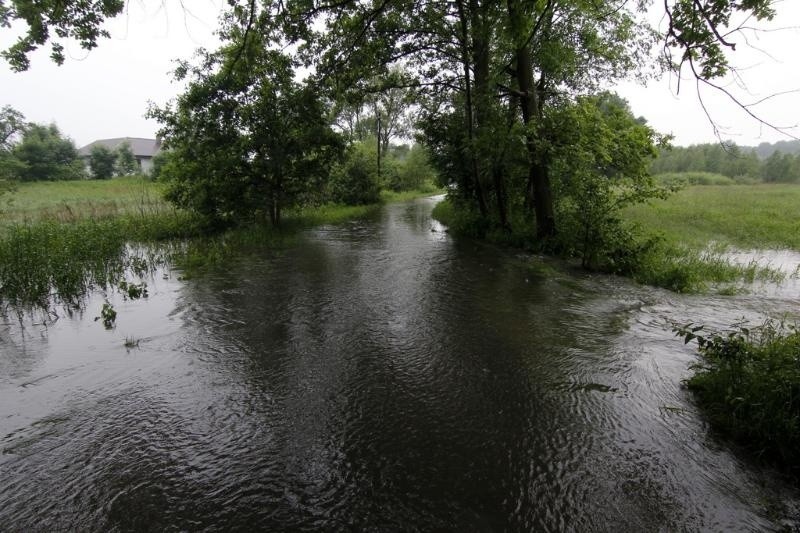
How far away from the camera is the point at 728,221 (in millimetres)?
16938

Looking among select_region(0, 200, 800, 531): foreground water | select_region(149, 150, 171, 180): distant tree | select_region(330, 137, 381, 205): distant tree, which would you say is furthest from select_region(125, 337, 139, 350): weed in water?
select_region(330, 137, 381, 205): distant tree

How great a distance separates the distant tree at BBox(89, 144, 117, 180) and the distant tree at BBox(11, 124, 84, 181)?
2.25 m

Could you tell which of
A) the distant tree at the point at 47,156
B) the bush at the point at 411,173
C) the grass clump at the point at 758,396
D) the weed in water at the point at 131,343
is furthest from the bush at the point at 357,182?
the grass clump at the point at 758,396

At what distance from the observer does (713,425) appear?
4414 mm

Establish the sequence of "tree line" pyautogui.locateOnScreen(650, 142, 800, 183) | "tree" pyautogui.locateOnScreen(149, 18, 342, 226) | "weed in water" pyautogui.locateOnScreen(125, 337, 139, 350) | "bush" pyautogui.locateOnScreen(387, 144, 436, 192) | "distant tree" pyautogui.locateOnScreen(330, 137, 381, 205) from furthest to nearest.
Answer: "bush" pyautogui.locateOnScreen(387, 144, 436, 192)
"tree line" pyautogui.locateOnScreen(650, 142, 800, 183)
"distant tree" pyautogui.locateOnScreen(330, 137, 381, 205)
"tree" pyautogui.locateOnScreen(149, 18, 342, 226)
"weed in water" pyautogui.locateOnScreen(125, 337, 139, 350)

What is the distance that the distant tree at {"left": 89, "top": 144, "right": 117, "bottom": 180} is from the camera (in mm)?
50688

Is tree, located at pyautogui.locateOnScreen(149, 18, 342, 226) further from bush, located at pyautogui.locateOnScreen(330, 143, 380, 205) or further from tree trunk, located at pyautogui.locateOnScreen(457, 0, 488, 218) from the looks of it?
bush, located at pyautogui.locateOnScreen(330, 143, 380, 205)

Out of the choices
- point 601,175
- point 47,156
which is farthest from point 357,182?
point 47,156

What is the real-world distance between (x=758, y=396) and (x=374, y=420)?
13.6 ft

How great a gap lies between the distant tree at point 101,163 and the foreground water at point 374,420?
55163 mm

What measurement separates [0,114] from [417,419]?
2585cm

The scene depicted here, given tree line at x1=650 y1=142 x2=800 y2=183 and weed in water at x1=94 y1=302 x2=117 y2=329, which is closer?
weed in water at x1=94 y1=302 x2=117 y2=329

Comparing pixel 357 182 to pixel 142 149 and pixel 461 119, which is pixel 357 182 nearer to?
pixel 461 119

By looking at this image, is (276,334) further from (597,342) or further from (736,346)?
(736,346)
